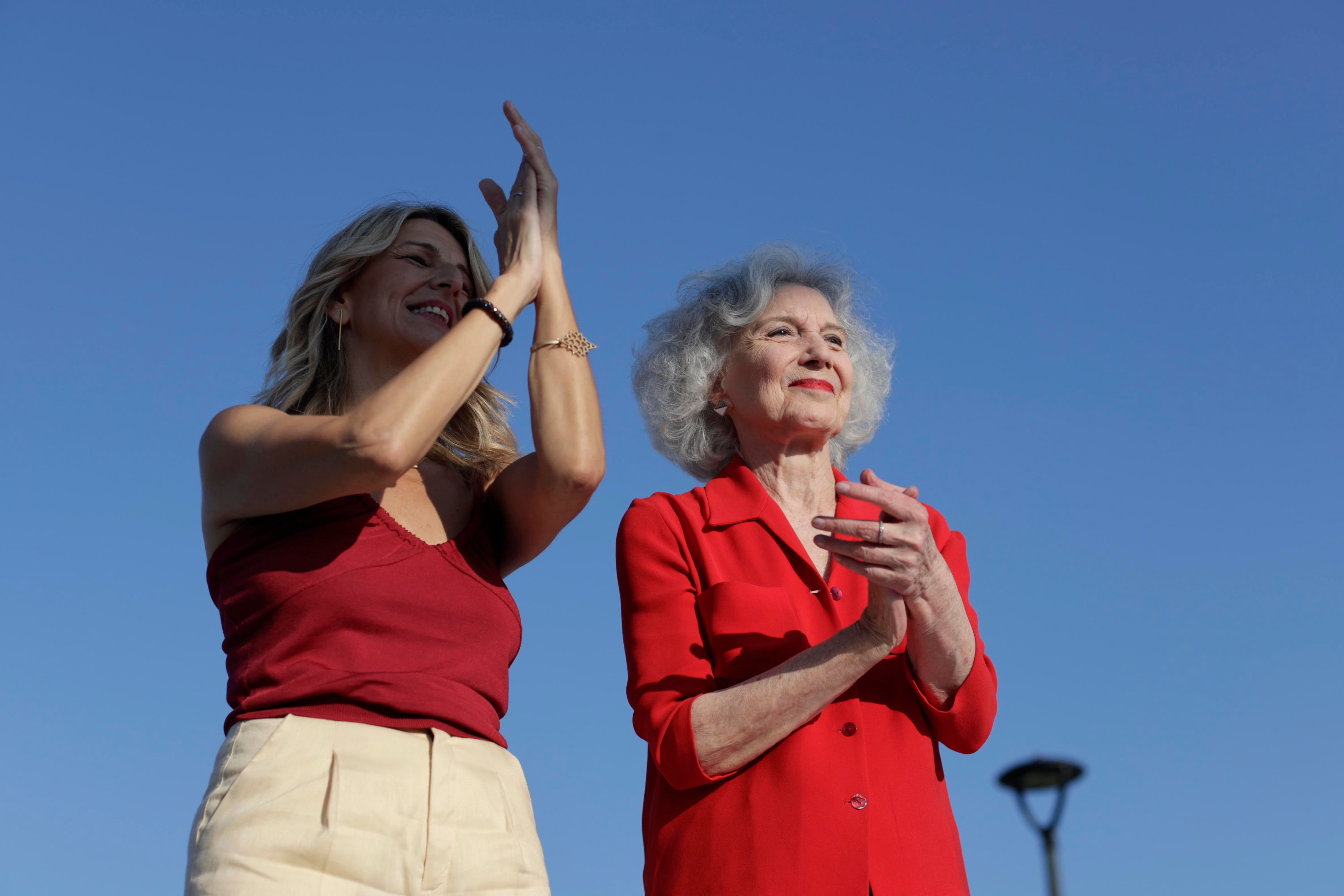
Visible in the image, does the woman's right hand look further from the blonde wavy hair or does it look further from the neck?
the neck

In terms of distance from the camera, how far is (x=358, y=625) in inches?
118

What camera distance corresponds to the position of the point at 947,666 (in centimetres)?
349

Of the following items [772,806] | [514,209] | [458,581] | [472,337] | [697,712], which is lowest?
[772,806]

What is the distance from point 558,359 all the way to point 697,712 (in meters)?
1.02

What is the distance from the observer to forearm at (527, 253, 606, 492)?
134 inches

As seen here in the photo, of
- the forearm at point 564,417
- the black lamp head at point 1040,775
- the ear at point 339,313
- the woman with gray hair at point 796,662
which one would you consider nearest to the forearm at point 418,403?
the forearm at point 564,417

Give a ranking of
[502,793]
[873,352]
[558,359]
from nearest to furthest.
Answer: [502,793] < [558,359] < [873,352]

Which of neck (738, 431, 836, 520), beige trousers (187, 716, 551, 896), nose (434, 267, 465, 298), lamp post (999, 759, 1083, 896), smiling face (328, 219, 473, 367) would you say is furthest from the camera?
lamp post (999, 759, 1083, 896)

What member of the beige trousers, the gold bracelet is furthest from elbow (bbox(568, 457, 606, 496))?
the beige trousers

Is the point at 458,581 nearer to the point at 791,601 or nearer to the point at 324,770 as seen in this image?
the point at 324,770

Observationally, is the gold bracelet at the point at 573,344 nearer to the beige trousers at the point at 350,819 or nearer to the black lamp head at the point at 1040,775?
the beige trousers at the point at 350,819

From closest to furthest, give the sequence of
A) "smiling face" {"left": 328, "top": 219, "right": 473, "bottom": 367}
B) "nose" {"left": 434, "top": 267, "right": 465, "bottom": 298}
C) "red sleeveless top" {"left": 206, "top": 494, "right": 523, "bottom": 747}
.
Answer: "red sleeveless top" {"left": 206, "top": 494, "right": 523, "bottom": 747} < "smiling face" {"left": 328, "top": 219, "right": 473, "bottom": 367} < "nose" {"left": 434, "top": 267, "right": 465, "bottom": 298}

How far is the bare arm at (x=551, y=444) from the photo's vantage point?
341 cm

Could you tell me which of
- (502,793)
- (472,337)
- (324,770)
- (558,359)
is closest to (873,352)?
(558,359)
